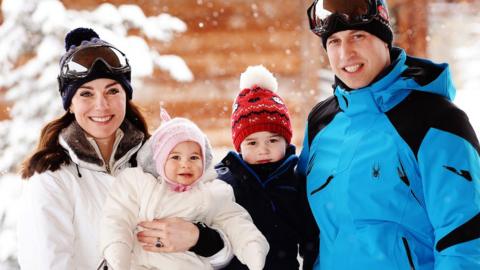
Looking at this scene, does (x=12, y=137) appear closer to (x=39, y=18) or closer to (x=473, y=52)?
(x=39, y=18)

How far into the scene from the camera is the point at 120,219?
2.58 m

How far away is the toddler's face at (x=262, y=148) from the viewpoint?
2.93 m

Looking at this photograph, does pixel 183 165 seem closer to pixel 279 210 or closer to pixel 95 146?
pixel 95 146

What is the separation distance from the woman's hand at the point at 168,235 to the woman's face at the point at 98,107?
1.51 ft

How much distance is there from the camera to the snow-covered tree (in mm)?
5527

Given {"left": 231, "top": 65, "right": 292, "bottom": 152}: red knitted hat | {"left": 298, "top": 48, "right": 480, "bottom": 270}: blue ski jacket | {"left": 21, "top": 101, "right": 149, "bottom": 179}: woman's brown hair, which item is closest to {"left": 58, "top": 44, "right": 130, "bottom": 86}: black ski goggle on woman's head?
{"left": 21, "top": 101, "right": 149, "bottom": 179}: woman's brown hair

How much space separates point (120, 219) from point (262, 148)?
772mm

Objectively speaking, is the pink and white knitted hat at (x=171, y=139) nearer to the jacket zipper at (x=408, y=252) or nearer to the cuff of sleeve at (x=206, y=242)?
the cuff of sleeve at (x=206, y=242)

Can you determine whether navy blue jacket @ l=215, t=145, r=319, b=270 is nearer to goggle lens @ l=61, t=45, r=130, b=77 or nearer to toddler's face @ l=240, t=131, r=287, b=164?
toddler's face @ l=240, t=131, r=287, b=164

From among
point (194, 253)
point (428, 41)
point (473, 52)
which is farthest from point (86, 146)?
point (473, 52)

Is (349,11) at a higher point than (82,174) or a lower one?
higher

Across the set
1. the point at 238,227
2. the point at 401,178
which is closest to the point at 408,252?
the point at 401,178

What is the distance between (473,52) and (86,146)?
17.5ft

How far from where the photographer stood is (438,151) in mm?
2258
